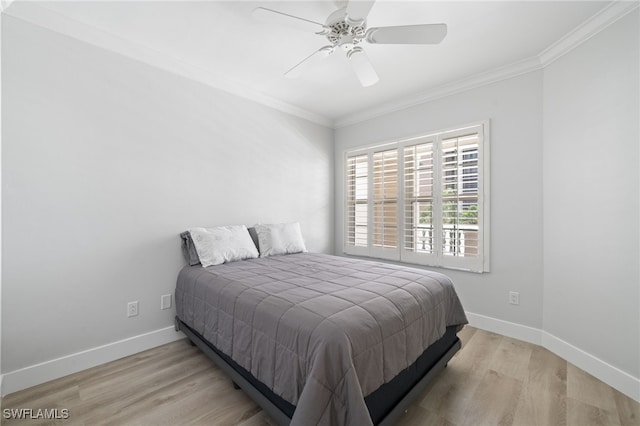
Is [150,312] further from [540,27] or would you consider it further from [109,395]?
[540,27]

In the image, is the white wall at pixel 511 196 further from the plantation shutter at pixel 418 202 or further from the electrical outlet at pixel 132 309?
the electrical outlet at pixel 132 309

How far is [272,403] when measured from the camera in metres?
1.44

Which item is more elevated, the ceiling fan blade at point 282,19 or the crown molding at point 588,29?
the crown molding at point 588,29

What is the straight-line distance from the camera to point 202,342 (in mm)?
2131

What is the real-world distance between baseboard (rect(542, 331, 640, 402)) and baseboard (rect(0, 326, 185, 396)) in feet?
10.9

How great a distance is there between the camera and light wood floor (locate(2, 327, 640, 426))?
5.14 ft

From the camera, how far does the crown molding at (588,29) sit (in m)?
1.85

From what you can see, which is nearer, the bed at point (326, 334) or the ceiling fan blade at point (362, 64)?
the bed at point (326, 334)

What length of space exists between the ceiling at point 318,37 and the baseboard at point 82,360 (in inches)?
95.2

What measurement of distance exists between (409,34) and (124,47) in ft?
7.48

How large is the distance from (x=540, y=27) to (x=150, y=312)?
397 cm

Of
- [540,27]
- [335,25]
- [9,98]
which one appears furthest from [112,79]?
[540,27]

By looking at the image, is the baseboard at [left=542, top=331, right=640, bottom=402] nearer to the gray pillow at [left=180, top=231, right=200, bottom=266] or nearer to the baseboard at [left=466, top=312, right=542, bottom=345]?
the baseboard at [left=466, top=312, right=542, bottom=345]

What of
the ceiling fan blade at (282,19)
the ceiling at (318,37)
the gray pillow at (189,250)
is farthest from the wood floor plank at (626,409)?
the gray pillow at (189,250)
